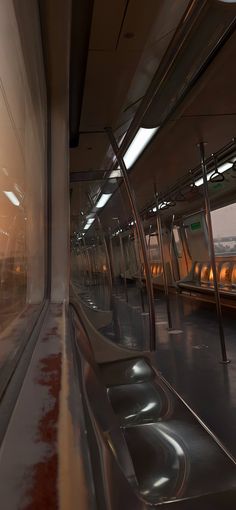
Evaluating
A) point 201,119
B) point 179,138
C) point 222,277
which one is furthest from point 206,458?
point 222,277

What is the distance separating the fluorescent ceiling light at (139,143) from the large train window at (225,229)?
441cm

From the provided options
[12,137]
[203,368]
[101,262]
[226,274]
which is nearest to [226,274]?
[226,274]

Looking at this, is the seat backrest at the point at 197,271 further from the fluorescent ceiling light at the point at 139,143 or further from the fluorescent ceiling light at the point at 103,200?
the fluorescent ceiling light at the point at 139,143

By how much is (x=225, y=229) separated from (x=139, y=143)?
530 centimetres

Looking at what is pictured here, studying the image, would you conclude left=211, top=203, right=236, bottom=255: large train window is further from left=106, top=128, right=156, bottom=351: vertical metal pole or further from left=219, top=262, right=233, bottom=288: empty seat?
left=106, top=128, right=156, bottom=351: vertical metal pole

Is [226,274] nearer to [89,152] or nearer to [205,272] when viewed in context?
[205,272]

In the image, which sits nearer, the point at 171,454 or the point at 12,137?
the point at 12,137

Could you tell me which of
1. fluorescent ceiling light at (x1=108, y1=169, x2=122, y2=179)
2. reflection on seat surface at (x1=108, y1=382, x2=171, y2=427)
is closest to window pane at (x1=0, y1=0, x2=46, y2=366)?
reflection on seat surface at (x1=108, y1=382, x2=171, y2=427)

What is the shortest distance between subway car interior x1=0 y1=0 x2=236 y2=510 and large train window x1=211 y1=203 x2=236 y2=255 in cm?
254

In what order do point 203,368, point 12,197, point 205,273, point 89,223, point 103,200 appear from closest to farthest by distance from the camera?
1. point 12,197
2. point 203,368
3. point 103,200
4. point 89,223
5. point 205,273

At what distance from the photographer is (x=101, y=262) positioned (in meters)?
5.83

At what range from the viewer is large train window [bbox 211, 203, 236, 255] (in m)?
8.11

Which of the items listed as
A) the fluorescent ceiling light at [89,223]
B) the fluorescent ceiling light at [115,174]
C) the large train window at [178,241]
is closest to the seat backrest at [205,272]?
the large train window at [178,241]

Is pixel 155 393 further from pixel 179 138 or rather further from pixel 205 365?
pixel 179 138
